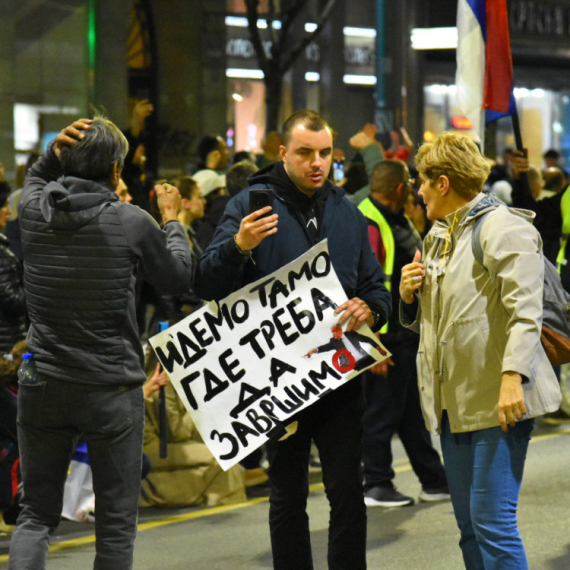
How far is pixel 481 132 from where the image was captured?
741cm

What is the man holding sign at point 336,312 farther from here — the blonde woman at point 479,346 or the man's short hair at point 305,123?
the blonde woman at point 479,346

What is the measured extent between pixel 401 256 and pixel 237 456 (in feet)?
9.08

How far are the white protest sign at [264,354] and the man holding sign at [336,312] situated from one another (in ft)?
0.21

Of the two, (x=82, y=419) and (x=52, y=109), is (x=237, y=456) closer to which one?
(x=82, y=419)

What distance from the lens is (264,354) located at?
4.77 metres

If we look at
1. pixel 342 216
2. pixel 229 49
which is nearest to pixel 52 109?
pixel 229 49

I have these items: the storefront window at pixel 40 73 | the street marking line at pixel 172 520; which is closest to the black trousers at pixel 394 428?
the street marking line at pixel 172 520

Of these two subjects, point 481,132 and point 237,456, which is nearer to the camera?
point 237,456

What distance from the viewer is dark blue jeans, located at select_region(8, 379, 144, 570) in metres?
4.23

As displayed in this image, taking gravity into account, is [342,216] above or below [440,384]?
above

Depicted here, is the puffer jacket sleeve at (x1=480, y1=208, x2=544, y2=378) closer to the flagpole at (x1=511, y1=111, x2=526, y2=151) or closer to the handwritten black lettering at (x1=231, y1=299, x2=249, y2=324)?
the handwritten black lettering at (x1=231, y1=299, x2=249, y2=324)

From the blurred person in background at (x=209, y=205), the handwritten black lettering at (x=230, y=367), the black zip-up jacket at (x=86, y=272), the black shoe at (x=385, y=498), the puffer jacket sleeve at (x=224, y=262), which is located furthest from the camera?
the blurred person in background at (x=209, y=205)

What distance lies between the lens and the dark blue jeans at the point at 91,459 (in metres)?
4.23

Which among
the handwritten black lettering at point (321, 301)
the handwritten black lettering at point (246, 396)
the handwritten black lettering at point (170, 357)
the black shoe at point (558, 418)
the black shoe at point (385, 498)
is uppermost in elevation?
the handwritten black lettering at point (321, 301)
